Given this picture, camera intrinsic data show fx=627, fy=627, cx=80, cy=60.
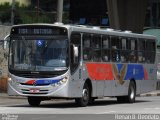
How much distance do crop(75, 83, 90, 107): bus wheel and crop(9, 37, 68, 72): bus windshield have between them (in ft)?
5.72

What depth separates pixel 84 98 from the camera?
2456cm

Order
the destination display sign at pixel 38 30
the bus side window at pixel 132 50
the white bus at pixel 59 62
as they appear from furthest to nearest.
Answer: the bus side window at pixel 132 50, the destination display sign at pixel 38 30, the white bus at pixel 59 62

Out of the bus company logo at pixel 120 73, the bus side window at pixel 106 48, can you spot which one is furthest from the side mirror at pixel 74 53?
the bus company logo at pixel 120 73

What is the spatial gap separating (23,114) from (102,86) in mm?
7063

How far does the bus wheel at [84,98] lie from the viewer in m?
24.3

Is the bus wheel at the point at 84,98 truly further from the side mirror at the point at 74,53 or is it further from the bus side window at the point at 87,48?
the side mirror at the point at 74,53

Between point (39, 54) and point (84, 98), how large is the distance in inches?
105

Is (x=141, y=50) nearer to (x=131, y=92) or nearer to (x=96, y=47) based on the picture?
(x=131, y=92)

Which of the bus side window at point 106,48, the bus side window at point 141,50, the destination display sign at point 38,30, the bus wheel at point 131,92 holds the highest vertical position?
the destination display sign at point 38,30

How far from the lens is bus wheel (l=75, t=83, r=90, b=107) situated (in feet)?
79.9

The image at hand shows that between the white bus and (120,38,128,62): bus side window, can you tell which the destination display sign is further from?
(120,38,128,62): bus side window

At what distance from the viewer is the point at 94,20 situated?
109312 mm

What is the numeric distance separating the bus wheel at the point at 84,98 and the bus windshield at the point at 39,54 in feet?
5.72

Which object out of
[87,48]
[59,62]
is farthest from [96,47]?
[59,62]
